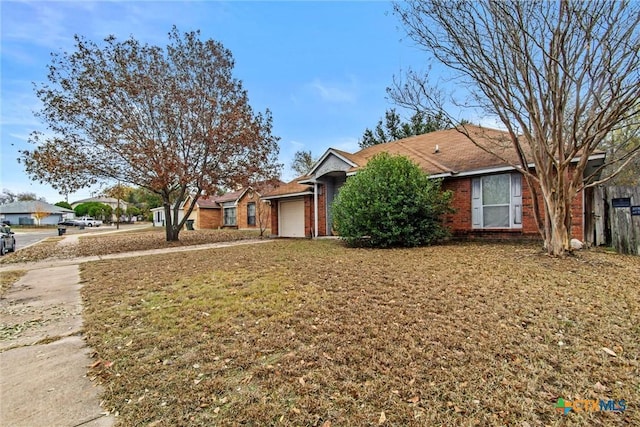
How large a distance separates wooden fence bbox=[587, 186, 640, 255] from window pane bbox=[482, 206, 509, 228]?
2439 mm

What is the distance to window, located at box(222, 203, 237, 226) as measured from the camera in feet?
101

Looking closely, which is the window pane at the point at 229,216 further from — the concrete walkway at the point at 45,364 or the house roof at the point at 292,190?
the concrete walkway at the point at 45,364

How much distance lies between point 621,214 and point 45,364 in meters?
12.3

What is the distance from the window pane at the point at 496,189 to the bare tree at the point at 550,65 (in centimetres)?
252

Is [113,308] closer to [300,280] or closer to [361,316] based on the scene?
[300,280]

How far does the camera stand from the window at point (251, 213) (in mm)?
28203

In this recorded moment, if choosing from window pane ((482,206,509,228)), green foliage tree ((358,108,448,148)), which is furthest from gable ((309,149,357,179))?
green foliage tree ((358,108,448,148))

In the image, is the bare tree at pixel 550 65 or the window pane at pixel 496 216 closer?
the bare tree at pixel 550 65

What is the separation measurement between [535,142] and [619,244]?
3591 mm

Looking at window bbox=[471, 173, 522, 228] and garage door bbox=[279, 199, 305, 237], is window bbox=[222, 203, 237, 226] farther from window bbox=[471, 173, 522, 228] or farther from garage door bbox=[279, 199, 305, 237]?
window bbox=[471, 173, 522, 228]

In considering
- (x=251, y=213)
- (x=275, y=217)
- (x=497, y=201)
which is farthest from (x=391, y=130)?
(x=497, y=201)

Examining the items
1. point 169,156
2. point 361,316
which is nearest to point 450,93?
point 361,316

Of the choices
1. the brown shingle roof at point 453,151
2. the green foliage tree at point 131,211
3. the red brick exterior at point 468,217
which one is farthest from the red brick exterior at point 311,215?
the green foliage tree at point 131,211

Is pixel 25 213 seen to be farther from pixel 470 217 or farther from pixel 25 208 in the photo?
pixel 470 217
